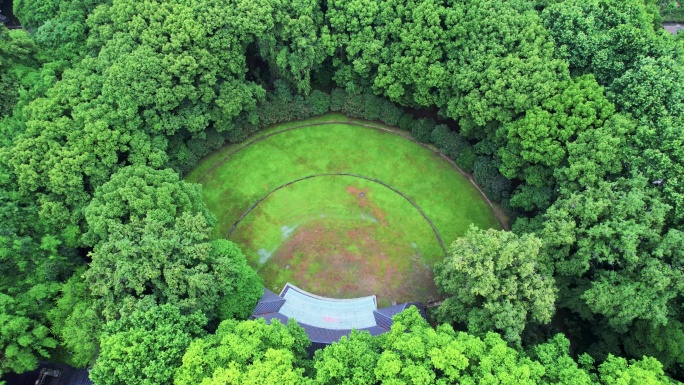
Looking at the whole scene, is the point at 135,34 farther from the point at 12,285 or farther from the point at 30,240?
the point at 12,285

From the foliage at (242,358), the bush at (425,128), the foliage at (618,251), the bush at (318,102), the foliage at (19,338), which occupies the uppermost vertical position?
the bush at (425,128)

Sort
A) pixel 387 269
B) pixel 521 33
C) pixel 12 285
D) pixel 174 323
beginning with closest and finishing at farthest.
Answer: pixel 174 323
pixel 12 285
pixel 521 33
pixel 387 269

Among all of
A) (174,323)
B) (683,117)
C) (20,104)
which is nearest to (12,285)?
(174,323)

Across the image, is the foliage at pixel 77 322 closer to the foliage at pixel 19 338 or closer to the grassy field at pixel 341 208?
the foliage at pixel 19 338

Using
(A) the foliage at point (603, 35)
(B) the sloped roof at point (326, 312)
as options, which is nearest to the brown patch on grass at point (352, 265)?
(B) the sloped roof at point (326, 312)

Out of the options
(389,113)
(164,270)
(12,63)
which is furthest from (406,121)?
(12,63)

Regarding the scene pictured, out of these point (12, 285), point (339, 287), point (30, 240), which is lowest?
point (12, 285)

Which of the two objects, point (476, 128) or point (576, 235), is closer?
point (576, 235)
